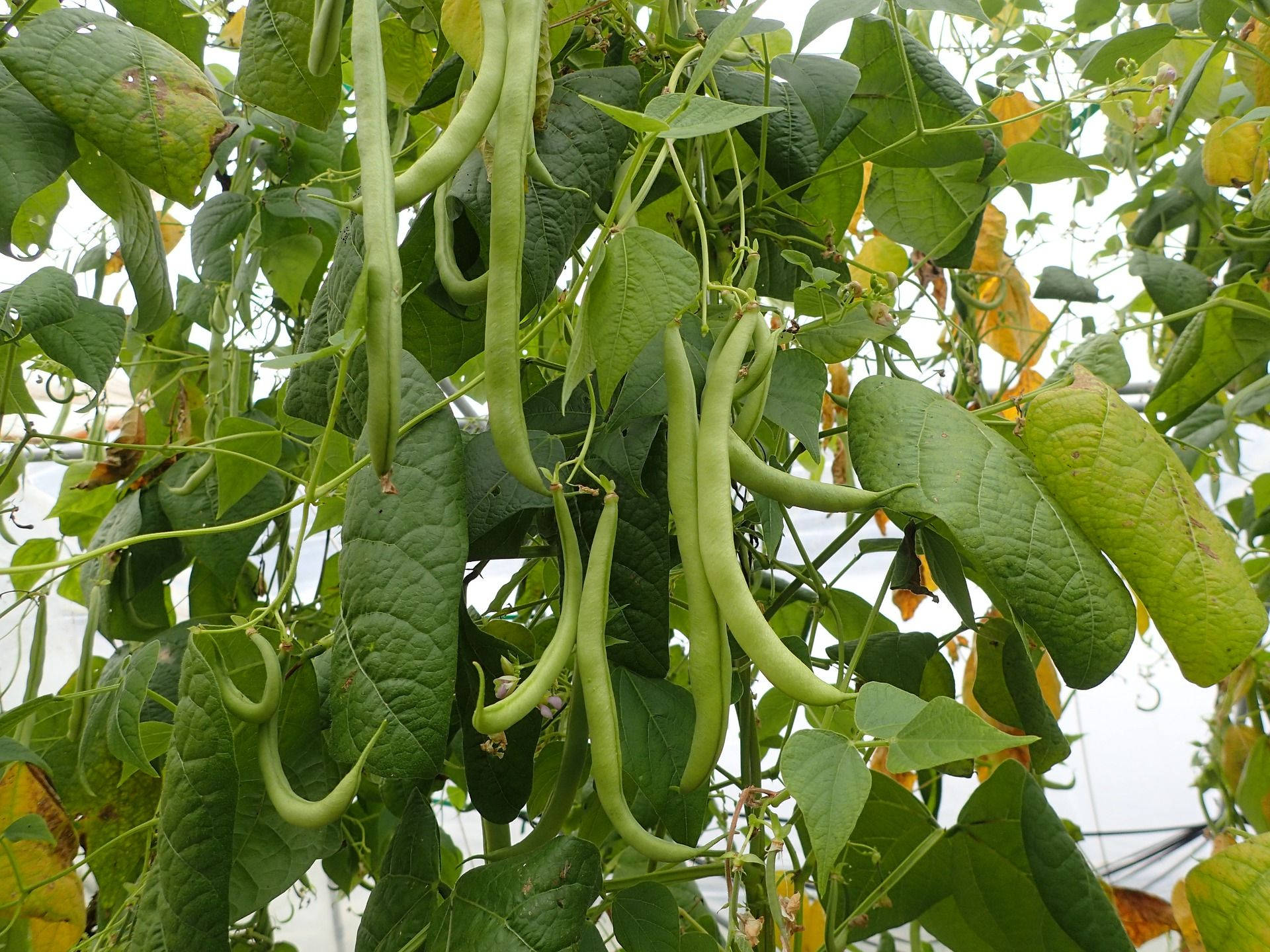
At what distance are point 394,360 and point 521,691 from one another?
5.7 inches

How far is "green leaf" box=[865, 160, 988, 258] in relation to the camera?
691 mm

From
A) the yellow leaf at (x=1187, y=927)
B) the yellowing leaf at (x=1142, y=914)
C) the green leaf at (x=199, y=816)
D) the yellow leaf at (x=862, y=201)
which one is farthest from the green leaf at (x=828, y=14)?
the yellowing leaf at (x=1142, y=914)

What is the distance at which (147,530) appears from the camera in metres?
0.78

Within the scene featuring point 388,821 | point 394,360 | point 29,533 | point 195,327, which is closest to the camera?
point 394,360

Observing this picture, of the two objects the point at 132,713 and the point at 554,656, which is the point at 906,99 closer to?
the point at 554,656

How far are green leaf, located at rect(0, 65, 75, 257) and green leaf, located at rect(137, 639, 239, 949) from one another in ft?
0.84

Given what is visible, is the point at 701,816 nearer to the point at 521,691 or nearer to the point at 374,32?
the point at 521,691

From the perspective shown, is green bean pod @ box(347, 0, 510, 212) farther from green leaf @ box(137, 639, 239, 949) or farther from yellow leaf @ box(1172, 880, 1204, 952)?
yellow leaf @ box(1172, 880, 1204, 952)

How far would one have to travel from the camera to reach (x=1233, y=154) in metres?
0.84

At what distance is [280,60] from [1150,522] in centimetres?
51

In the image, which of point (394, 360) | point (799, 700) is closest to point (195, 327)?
point (394, 360)

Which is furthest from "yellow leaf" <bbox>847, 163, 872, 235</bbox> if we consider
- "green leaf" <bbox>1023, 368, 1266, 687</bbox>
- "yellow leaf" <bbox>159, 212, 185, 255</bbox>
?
"yellow leaf" <bbox>159, 212, 185, 255</bbox>

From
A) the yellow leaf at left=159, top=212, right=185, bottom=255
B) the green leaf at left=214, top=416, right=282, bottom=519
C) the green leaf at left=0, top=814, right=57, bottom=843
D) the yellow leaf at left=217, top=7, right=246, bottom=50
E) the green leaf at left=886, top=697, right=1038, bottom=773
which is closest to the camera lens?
the green leaf at left=886, top=697, right=1038, bottom=773

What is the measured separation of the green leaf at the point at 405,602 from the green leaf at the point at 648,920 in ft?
0.61
